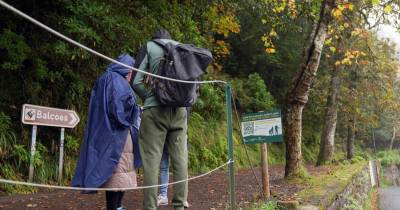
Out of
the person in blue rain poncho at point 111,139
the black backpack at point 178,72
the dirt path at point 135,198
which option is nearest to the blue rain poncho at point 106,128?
the person in blue rain poncho at point 111,139

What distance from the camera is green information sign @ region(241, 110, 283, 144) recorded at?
5332 mm

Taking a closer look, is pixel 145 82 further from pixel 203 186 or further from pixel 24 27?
pixel 24 27

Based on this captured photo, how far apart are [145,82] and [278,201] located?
8.54 feet

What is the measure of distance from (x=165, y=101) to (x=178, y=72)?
0.89 feet

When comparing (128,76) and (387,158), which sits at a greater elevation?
(387,158)

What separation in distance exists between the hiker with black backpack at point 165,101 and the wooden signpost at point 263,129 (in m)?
1.89

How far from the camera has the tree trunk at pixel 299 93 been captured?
742 centimetres

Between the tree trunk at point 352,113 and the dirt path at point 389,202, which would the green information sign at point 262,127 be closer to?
the dirt path at point 389,202

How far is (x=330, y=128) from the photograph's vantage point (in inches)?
572

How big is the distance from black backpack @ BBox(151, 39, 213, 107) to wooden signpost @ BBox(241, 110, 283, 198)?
1.95 metres

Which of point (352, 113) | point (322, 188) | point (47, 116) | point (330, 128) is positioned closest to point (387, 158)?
point (352, 113)

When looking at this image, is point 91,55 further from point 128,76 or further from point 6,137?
point 128,76

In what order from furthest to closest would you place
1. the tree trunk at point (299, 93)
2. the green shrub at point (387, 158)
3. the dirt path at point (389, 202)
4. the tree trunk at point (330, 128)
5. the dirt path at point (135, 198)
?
1. the green shrub at point (387, 158)
2. the tree trunk at point (330, 128)
3. the dirt path at point (389, 202)
4. the tree trunk at point (299, 93)
5. the dirt path at point (135, 198)

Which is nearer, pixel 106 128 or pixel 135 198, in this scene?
pixel 106 128
